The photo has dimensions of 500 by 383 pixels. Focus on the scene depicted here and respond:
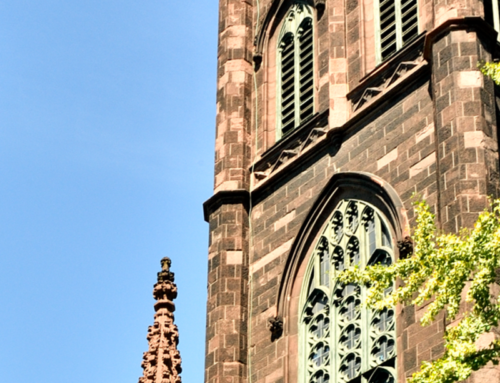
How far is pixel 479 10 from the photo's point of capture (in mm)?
36062

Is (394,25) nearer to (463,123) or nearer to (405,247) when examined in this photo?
(463,123)

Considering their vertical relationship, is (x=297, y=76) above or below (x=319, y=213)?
above

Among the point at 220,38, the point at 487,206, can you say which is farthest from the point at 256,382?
the point at 220,38

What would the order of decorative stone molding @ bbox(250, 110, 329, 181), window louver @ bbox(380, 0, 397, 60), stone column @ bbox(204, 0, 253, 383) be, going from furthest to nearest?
decorative stone molding @ bbox(250, 110, 329, 181) → window louver @ bbox(380, 0, 397, 60) → stone column @ bbox(204, 0, 253, 383)

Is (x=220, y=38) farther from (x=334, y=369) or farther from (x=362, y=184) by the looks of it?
(x=334, y=369)

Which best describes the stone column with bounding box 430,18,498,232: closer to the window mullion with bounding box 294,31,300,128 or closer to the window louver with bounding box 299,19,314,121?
the window louver with bounding box 299,19,314,121

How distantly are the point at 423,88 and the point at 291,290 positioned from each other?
14.9 ft

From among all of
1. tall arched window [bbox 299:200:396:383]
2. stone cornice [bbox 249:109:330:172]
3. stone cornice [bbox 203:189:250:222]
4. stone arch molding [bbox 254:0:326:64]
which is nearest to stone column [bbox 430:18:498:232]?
tall arched window [bbox 299:200:396:383]

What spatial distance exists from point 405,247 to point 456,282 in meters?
8.18

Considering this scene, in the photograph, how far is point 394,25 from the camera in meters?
38.6

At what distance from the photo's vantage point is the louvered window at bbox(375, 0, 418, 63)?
125 ft

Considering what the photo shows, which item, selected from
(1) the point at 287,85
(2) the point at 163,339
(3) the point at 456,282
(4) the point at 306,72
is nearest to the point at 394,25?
(4) the point at 306,72

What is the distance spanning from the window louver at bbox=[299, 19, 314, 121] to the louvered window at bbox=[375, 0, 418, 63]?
2.17m

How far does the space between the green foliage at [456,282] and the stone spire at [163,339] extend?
19.3ft
